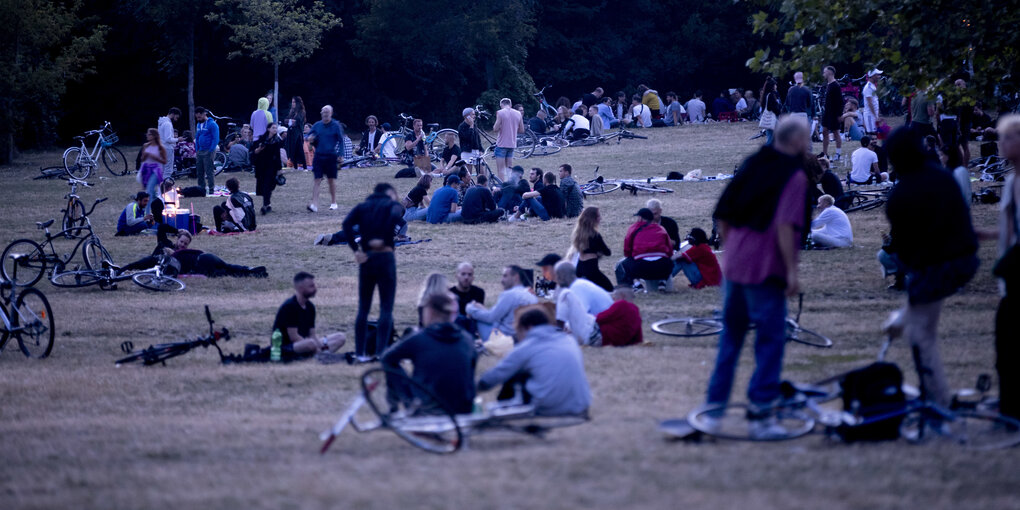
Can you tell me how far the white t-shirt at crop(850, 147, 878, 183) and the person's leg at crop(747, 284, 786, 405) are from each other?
15540mm

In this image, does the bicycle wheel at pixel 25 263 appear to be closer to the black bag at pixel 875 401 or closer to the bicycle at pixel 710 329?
the bicycle at pixel 710 329

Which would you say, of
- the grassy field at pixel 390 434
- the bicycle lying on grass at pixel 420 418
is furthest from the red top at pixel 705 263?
the bicycle lying on grass at pixel 420 418

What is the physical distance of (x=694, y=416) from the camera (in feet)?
19.6

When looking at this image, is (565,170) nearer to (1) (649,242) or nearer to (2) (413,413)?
(1) (649,242)

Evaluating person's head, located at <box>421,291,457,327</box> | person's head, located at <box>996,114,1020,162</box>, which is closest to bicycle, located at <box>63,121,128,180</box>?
person's head, located at <box>421,291,457,327</box>

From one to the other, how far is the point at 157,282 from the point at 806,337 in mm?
8717

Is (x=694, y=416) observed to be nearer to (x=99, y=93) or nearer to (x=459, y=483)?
(x=459, y=483)

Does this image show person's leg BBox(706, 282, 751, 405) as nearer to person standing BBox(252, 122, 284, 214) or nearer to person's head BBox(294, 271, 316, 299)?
person's head BBox(294, 271, 316, 299)

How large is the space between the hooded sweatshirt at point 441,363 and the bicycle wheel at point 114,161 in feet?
79.6

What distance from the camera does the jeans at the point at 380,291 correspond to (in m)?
9.89

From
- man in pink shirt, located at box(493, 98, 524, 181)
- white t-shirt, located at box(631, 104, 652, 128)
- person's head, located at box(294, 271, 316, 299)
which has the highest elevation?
white t-shirt, located at box(631, 104, 652, 128)

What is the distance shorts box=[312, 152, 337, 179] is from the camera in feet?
66.0

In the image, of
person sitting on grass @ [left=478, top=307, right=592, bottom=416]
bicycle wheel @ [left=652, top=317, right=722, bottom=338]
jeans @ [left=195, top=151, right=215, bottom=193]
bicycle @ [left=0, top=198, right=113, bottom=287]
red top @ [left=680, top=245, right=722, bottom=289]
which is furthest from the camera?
jeans @ [left=195, top=151, right=215, bottom=193]

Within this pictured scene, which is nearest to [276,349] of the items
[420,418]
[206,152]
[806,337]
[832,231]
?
[420,418]
